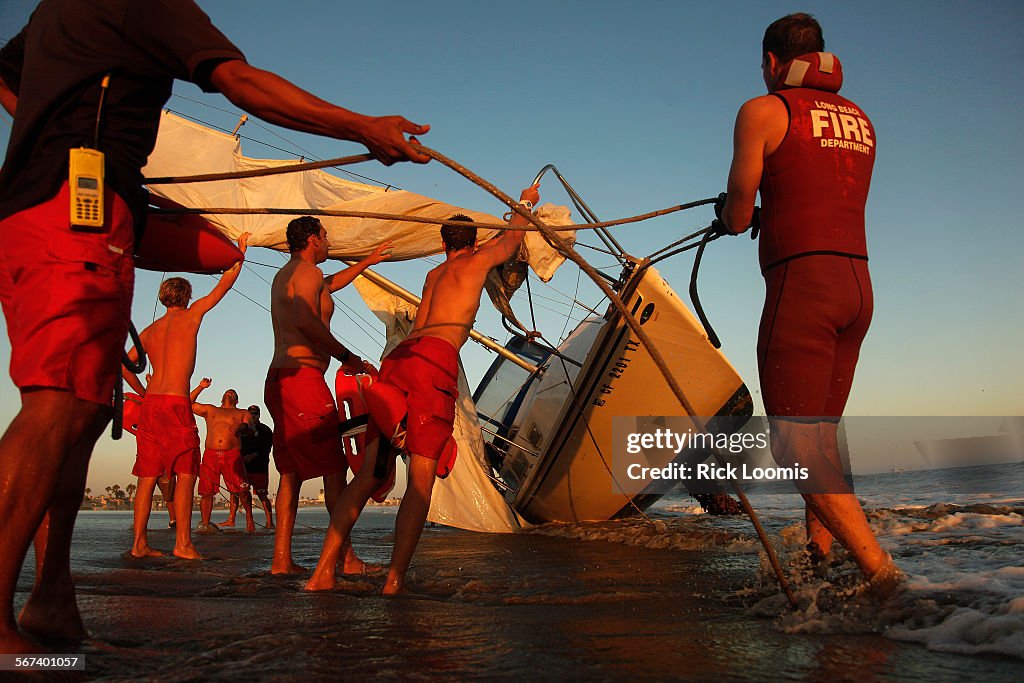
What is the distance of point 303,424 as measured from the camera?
4.59 m

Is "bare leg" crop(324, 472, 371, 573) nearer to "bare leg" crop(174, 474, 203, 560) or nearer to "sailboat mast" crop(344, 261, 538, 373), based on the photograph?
"bare leg" crop(174, 474, 203, 560)

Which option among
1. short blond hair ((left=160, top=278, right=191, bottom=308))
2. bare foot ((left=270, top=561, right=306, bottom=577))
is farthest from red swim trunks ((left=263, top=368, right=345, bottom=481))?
short blond hair ((left=160, top=278, right=191, bottom=308))

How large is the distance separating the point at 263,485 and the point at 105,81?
10.5 m

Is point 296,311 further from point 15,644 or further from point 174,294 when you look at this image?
point 15,644

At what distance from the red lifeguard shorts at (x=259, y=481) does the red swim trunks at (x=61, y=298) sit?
1004cm

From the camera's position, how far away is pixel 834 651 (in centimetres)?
202

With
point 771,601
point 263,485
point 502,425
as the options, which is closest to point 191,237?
point 771,601

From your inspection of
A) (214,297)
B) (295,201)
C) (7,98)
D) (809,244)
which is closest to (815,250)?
(809,244)

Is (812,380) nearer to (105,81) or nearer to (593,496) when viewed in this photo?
(105,81)

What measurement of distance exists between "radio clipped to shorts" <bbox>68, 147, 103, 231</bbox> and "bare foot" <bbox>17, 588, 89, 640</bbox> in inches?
43.3

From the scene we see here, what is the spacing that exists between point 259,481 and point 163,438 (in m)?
6.11

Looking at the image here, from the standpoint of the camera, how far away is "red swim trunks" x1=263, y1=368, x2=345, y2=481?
4594 mm

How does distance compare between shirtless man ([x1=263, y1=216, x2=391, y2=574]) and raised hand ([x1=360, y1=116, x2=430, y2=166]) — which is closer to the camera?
raised hand ([x1=360, y1=116, x2=430, y2=166])

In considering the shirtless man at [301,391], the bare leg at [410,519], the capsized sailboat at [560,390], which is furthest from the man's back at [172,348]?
the bare leg at [410,519]
